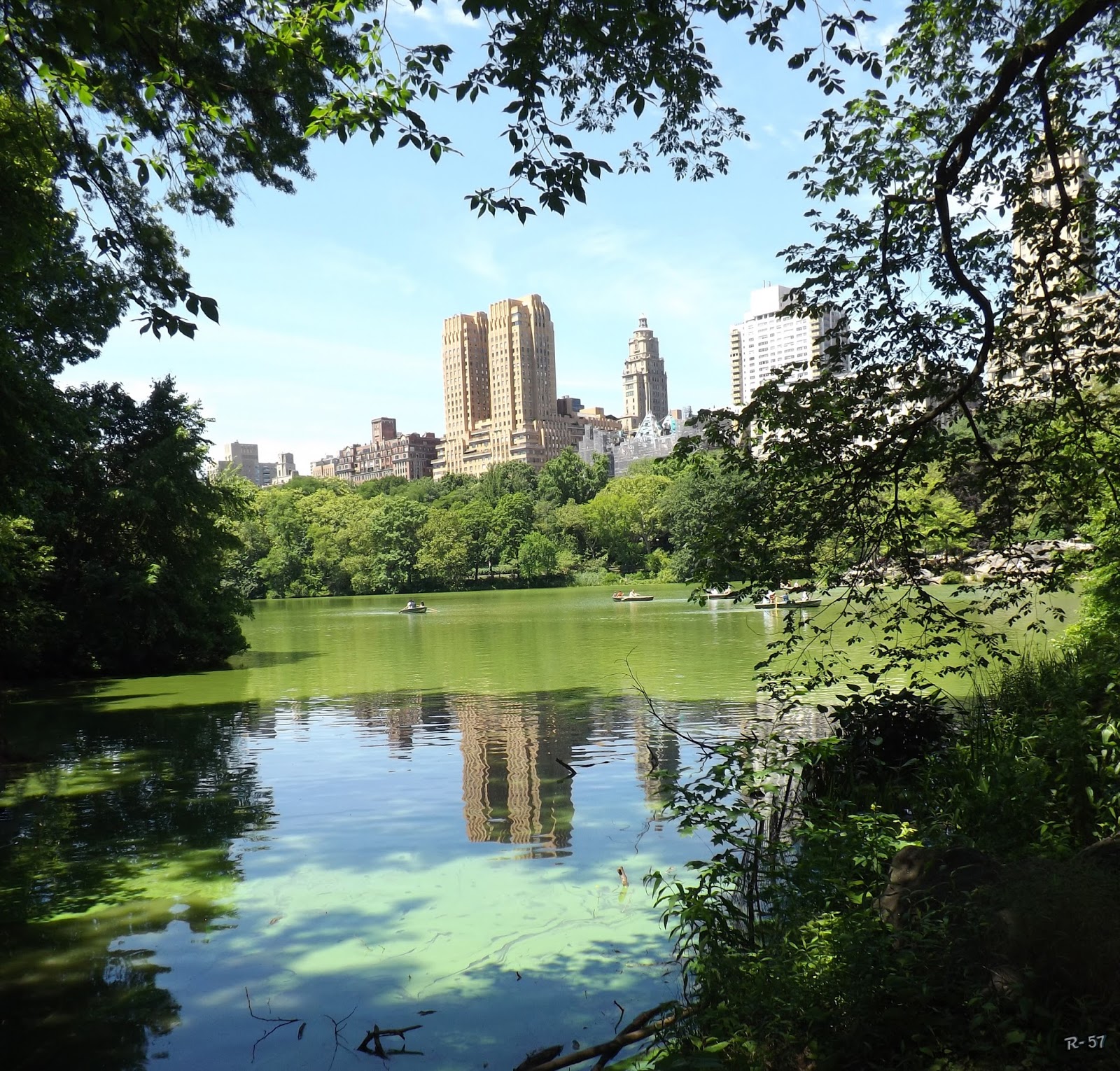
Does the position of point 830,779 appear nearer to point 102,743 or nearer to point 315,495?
point 102,743

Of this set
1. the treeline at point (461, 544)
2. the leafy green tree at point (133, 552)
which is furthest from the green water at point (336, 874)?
the treeline at point (461, 544)

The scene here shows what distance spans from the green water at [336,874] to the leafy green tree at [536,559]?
55.2m

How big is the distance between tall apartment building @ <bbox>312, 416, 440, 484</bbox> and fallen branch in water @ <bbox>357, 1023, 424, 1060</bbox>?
150m

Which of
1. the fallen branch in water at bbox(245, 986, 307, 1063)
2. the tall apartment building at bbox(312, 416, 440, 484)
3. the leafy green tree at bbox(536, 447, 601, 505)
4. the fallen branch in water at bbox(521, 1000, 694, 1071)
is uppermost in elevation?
the tall apartment building at bbox(312, 416, 440, 484)

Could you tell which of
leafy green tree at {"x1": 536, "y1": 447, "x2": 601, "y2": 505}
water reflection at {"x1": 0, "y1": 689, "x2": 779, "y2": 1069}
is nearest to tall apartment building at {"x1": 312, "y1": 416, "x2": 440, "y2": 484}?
leafy green tree at {"x1": 536, "y1": 447, "x2": 601, "y2": 505}

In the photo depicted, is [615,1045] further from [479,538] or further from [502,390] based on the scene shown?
[502,390]

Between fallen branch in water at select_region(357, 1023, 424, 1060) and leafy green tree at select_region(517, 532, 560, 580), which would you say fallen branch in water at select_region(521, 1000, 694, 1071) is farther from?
leafy green tree at select_region(517, 532, 560, 580)

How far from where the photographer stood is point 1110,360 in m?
6.07

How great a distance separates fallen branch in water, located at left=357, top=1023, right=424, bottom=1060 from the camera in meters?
4.21

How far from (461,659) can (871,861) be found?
59.5ft

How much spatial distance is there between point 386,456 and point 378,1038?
537ft

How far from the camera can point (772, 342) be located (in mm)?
71250

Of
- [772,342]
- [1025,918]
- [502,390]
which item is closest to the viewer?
[1025,918]

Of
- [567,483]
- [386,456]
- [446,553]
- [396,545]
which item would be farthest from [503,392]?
[446,553]
